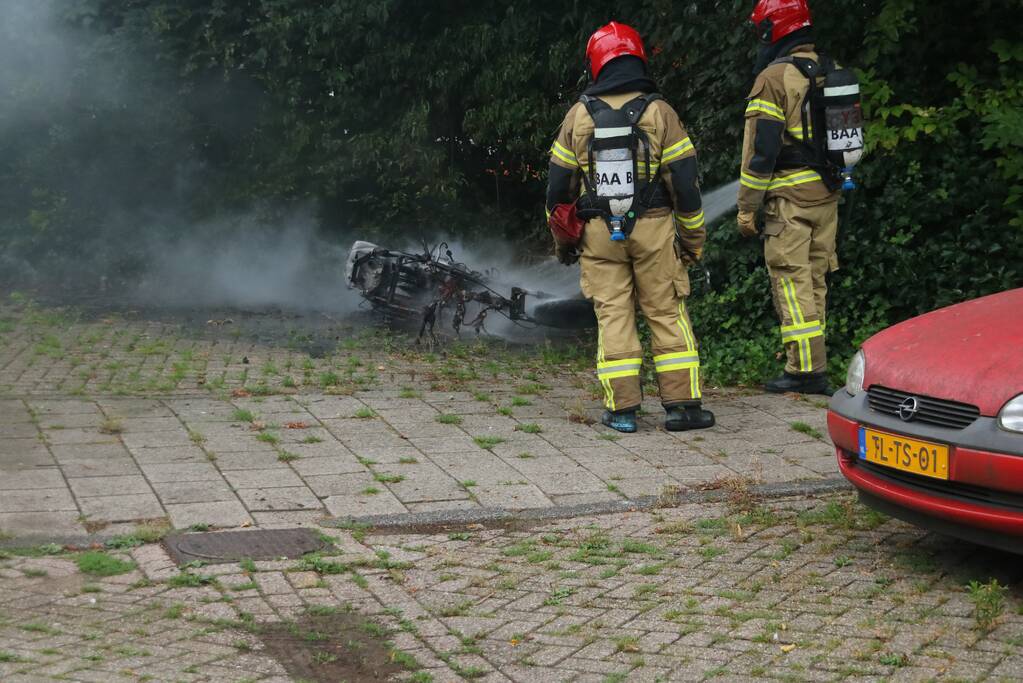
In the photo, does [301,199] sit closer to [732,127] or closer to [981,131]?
[732,127]

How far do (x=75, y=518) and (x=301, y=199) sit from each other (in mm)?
7970

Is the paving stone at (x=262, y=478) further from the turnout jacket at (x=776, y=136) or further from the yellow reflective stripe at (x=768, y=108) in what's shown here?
the yellow reflective stripe at (x=768, y=108)

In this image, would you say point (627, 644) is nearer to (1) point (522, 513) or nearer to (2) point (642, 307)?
(1) point (522, 513)

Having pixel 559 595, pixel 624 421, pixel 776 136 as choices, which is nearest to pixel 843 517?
pixel 559 595

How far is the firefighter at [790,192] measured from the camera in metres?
8.15

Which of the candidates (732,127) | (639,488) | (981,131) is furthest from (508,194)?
(639,488)

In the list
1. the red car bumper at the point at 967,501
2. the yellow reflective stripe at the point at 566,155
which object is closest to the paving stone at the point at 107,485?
the yellow reflective stripe at the point at 566,155

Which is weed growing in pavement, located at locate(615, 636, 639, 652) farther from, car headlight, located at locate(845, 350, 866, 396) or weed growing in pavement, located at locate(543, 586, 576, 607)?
car headlight, located at locate(845, 350, 866, 396)

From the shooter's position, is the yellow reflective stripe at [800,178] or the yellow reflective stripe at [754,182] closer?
the yellow reflective stripe at [754,182]

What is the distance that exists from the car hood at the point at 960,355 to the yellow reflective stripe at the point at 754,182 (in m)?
2.47

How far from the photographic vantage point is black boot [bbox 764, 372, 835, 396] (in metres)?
8.59

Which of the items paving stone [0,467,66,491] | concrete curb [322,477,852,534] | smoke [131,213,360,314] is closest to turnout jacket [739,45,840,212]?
concrete curb [322,477,852,534]

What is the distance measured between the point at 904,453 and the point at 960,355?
449 mm

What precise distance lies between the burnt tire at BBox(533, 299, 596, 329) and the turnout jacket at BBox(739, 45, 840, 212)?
2.86m
